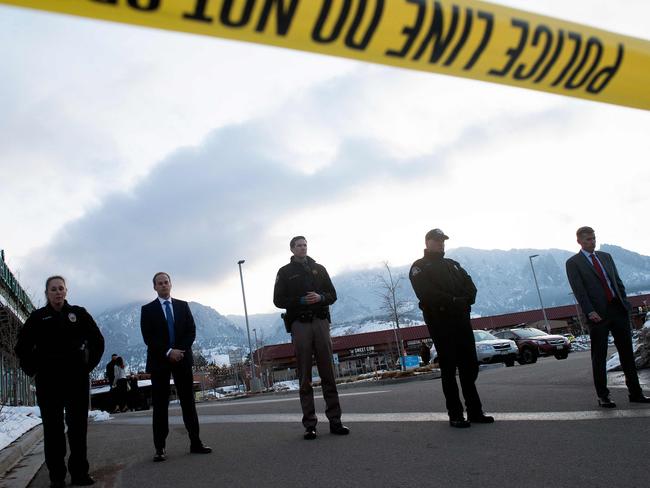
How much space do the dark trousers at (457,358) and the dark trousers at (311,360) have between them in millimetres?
1078

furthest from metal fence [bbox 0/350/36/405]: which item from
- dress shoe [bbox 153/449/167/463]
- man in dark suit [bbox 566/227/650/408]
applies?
man in dark suit [bbox 566/227/650/408]

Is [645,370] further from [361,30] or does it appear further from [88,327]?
[361,30]

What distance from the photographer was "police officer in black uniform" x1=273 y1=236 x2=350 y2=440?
545 centimetres

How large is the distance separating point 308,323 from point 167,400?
158cm

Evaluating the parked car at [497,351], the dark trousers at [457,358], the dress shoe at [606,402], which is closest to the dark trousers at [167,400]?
the dark trousers at [457,358]

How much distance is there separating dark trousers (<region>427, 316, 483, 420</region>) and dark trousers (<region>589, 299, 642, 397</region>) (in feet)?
4.17

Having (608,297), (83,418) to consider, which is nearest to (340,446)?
(83,418)

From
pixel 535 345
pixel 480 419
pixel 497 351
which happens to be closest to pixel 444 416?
pixel 480 419

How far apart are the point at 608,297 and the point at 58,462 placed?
Result: 534 cm

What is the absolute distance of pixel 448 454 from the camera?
13.0 feet

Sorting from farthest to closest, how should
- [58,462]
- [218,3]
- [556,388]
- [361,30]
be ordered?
[556,388], [58,462], [361,30], [218,3]

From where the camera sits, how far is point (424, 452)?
4117 mm

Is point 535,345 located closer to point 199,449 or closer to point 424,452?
point 199,449

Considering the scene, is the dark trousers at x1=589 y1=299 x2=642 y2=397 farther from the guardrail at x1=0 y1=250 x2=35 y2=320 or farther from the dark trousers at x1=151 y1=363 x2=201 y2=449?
the guardrail at x1=0 y1=250 x2=35 y2=320
